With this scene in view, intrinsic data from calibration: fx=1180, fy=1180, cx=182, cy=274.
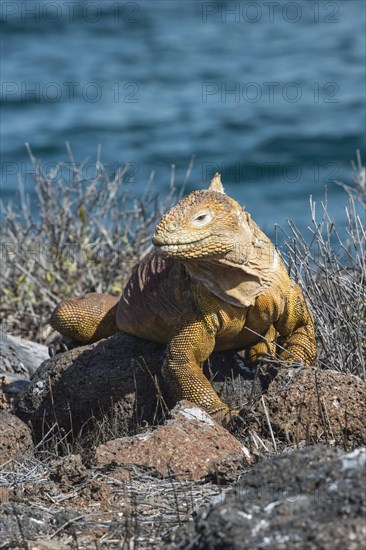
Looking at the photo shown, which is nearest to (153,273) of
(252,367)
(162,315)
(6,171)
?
(162,315)

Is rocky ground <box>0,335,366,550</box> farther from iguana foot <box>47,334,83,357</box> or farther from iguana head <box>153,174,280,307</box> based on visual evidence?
iguana head <box>153,174,280,307</box>

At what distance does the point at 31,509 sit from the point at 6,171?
14161 millimetres

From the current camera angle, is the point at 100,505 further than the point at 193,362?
No

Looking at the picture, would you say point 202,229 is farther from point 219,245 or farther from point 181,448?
point 181,448

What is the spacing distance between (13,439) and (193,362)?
3.98 ft

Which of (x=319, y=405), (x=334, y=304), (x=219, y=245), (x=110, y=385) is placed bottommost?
(x=110, y=385)

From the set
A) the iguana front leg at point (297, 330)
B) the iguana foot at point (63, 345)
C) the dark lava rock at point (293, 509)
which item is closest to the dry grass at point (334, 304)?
the iguana front leg at point (297, 330)

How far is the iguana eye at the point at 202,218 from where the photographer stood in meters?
6.40

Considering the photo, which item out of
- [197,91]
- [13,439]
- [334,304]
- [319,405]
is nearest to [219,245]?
[319,405]

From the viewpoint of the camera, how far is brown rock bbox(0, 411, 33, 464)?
6941 mm

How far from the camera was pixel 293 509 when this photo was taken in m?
4.34

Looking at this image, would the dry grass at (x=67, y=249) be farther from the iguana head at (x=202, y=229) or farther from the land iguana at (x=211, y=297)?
the iguana head at (x=202, y=229)

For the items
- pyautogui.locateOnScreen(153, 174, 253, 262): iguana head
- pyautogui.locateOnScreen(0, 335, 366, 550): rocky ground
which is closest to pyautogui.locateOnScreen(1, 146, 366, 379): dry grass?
pyautogui.locateOnScreen(0, 335, 366, 550): rocky ground

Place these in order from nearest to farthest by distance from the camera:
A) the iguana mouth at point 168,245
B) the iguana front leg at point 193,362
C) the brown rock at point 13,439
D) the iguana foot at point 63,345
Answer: the iguana mouth at point 168,245, the iguana front leg at point 193,362, the brown rock at point 13,439, the iguana foot at point 63,345
